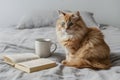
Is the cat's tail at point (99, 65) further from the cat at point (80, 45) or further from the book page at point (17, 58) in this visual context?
the book page at point (17, 58)

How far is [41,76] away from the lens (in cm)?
115

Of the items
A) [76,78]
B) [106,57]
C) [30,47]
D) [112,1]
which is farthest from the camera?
[112,1]

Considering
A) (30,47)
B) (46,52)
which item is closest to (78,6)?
(30,47)

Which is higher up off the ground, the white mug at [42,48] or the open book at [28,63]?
the white mug at [42,48]

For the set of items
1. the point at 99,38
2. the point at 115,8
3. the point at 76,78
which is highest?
the point at 115,8

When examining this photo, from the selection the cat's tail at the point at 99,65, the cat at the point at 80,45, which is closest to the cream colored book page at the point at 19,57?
A: the cat at the point at 80,45

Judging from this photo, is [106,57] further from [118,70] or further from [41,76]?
[41,76]

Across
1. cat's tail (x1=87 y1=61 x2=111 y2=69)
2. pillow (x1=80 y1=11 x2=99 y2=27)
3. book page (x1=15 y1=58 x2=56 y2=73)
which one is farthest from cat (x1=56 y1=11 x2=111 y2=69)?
pillow (x1=80 y1=11 x2=99 y2=27)

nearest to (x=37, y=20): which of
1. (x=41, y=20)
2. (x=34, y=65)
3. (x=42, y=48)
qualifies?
(x=41, y=20)

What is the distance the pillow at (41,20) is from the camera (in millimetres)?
2643

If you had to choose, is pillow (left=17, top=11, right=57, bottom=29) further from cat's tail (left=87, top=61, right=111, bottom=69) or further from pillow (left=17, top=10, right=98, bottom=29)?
cat's tail (left=87, top=61, right=111, bottom=69)

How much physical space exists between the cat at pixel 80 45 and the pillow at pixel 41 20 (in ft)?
4.08

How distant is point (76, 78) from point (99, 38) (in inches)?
14.7

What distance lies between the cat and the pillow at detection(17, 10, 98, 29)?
1245mm
